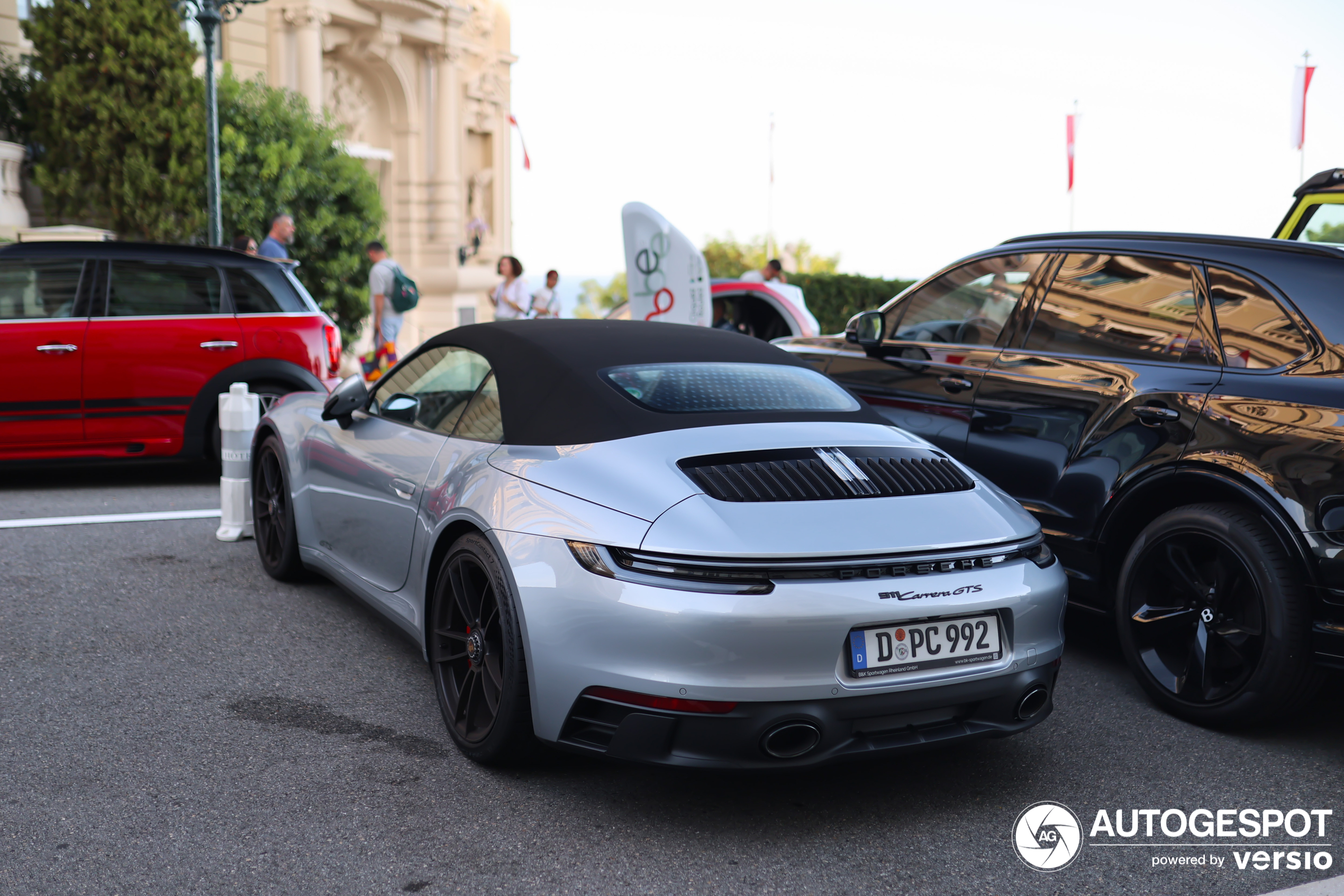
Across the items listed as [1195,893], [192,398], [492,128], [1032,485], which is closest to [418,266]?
[492,128]

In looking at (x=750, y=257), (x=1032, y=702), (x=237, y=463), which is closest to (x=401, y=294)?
(x=237, y=463)

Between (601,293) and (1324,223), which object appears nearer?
(1324,223)

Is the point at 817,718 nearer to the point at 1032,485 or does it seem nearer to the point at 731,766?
the point at 731,766

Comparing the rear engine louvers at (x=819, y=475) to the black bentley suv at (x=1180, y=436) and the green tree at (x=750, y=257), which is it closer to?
the black bentley suv at (x=1180, y=436)

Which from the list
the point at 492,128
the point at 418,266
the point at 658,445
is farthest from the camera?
the point at 492,128

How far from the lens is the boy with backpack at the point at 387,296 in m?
13.5

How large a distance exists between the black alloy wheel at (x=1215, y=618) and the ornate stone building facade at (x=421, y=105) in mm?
21595

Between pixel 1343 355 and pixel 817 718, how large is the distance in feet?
7.19

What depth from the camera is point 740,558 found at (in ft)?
9.44

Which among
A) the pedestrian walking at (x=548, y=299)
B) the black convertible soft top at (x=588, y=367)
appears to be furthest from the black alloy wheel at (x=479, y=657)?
the pedestrian walking at (x=548, y=299)

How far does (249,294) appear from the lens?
8352 mm

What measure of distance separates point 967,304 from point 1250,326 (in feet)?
5.11

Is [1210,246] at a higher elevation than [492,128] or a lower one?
lower

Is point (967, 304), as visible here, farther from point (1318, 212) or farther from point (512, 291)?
point (512, 291)
